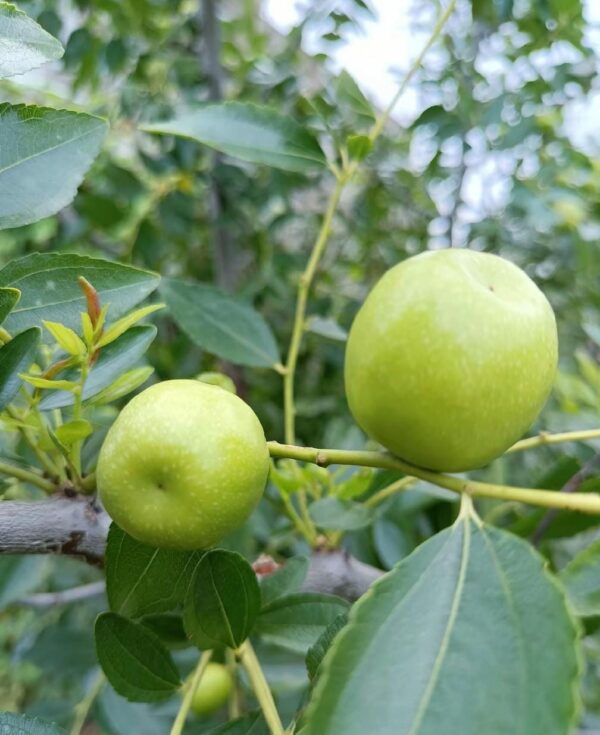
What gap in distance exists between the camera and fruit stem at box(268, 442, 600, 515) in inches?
16.8

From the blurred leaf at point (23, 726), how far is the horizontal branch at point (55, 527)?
0.35 ft

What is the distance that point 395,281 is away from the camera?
0.45 m

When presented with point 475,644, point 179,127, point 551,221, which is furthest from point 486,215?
point 475,644

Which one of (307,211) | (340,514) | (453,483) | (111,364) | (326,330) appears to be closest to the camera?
(453,483)

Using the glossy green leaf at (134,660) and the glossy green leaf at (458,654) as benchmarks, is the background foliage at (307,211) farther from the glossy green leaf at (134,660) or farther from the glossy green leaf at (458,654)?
the glossy green leaf at (458,654)

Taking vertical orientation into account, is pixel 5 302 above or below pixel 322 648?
above

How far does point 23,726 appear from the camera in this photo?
47 centimetres

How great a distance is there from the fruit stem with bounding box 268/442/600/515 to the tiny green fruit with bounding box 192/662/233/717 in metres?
0.49

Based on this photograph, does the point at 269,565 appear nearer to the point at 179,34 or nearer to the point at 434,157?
the point at 434,157

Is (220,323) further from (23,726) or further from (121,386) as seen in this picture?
(23,726)

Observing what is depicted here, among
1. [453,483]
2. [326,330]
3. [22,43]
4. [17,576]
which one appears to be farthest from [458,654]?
[17,576]

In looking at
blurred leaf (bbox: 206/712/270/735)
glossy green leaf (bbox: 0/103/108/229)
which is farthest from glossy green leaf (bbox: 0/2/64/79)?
blurred leaf (bbox: 206/712/270/735)

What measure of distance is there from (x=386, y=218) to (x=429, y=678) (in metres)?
1.51

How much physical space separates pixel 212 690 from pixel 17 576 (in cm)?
30
